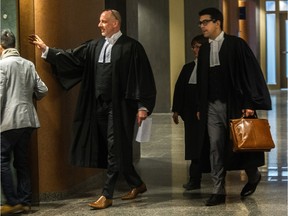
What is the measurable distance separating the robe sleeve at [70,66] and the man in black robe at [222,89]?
1.18 meters

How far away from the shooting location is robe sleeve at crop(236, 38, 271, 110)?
6.29 m

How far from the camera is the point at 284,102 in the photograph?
20375mm

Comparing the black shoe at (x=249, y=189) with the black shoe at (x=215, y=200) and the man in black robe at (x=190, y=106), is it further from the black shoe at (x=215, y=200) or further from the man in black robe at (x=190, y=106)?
the man in black robe at (x=190, y=106)

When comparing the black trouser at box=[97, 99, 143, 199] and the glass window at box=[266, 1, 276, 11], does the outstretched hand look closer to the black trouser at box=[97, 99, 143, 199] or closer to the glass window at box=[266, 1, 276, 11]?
the black trouser at box=[97, 99, 143, 199]

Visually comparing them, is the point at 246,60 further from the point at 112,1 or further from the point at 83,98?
the point at 112,1

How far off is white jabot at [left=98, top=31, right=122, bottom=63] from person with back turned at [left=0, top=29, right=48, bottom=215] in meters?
0.68

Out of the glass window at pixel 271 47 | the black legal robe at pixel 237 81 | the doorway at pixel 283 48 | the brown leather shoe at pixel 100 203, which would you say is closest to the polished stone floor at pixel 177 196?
the brown leather shoe at pixel 100 203

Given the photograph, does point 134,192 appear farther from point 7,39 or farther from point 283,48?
point 283,48

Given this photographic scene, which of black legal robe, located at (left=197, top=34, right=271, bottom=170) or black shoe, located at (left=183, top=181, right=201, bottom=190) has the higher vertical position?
black legal robe, located at (left=197, top=34, right=271, bottom=170)

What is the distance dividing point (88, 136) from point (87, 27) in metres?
1.42

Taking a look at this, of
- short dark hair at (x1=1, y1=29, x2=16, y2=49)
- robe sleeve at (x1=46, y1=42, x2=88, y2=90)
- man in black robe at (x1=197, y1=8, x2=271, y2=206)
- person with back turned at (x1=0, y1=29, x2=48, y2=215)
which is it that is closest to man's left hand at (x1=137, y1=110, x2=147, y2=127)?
man in black robe at (x1=197, y1=8, x2=271, y2=206)

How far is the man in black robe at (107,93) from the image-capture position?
20.5 feet

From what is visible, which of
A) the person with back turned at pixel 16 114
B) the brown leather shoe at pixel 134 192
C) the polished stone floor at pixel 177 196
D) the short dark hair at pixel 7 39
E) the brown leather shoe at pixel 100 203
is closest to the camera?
the person with back turned at pixel 16 114

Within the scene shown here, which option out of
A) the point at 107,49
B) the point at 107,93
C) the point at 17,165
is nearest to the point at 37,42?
the point at 107,49
